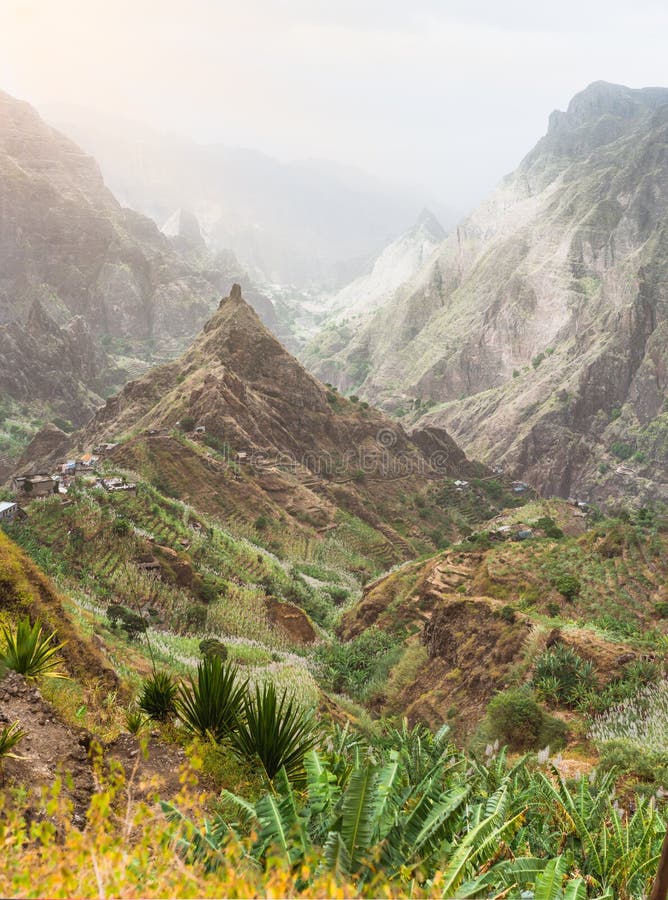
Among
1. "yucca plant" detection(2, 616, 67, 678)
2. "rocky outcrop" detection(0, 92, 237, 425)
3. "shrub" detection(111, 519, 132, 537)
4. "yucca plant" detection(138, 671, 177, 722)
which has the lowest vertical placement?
"shrub" detection(111, 519, 132, 537)

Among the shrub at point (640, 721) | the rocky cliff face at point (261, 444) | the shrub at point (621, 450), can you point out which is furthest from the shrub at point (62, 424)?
the shrub at point (640, 721)

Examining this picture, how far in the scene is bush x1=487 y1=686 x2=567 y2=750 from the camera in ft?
52.0

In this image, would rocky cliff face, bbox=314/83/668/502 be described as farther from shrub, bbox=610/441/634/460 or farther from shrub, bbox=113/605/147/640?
shrub, bbox=113/605/147/640

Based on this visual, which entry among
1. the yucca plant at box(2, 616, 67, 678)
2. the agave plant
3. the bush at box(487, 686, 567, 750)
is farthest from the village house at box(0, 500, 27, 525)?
the agave plant

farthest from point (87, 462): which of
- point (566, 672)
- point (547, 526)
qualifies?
point (566, 672)

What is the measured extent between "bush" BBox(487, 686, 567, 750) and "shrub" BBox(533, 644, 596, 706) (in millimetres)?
1208

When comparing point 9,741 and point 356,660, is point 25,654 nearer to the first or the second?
point 9,741

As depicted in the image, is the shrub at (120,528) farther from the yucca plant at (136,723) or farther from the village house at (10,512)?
the yucca plant at (136,723)

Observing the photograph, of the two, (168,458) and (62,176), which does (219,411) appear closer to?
(168,458)

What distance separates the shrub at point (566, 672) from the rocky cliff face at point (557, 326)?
84.0 meters

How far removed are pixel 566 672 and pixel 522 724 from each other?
276 centimetres

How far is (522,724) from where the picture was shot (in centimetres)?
1645

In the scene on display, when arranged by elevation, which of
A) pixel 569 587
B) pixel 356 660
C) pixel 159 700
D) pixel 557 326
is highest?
pixel 557 326

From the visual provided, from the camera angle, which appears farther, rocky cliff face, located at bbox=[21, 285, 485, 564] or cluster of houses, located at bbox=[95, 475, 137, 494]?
rocky cliff face, located at bbox=[21, 285, 485, 564]
